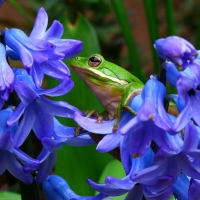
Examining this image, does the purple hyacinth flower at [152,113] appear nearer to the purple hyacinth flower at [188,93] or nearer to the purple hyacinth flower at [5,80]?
the purple hyacinth flower at [188,93]

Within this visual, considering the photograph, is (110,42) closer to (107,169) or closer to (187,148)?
(107,169)

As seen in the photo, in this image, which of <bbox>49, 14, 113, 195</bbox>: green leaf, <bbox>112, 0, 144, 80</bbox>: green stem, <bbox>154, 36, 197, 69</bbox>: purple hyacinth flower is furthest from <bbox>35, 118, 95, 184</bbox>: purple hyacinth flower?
<bbox>112, 0, 144, 80</bbox>: green stem

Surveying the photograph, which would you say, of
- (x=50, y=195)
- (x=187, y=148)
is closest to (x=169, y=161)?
(x=187, y=148)

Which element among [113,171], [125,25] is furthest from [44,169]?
[125,25]

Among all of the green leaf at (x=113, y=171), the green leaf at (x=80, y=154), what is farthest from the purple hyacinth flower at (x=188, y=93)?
the green leaf at (x=80, y=154)

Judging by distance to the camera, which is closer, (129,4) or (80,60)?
(80,60)

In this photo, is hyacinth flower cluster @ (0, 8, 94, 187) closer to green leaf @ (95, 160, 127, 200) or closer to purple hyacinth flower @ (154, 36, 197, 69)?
purple hyacinth flower @ (154, 36, 197, 69)
